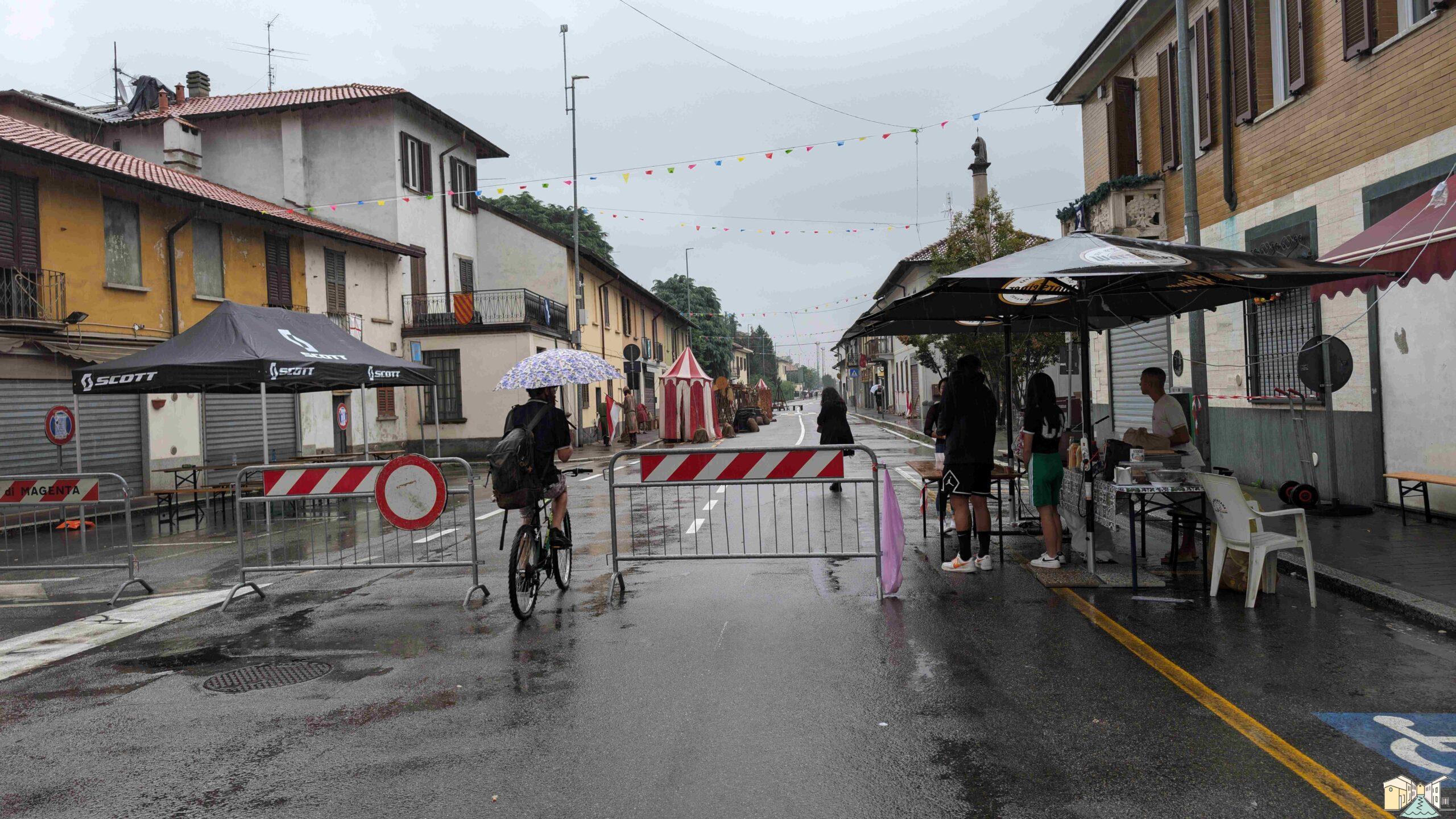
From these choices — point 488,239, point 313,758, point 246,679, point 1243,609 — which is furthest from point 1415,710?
point 488,239

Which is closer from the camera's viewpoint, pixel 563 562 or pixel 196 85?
pixel 563 562

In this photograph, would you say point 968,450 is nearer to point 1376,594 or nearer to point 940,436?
point 940,436

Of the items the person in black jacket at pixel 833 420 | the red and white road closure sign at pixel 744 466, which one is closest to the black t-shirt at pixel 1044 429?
the red and white road closure sign at pixel 744 466

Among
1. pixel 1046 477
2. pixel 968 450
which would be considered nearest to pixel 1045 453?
pixel 1046 477

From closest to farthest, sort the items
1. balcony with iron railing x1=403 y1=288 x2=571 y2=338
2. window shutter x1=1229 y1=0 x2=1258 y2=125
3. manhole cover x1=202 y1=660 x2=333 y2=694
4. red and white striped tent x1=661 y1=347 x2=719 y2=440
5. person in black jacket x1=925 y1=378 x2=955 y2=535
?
1. manhole cover x1=202 y1=660 x2=333 y2=694
2. person in black jacket x1=925 y1=378 x2=955 y2=535
3. window shutter x1=1229 y1=0 x2=1258 y2=125
4. balcony with iron railing x1=403 y1=288 x2=571 y2=338
5. red and white striped tent x1=661 y1=347 x2=719 y2=440

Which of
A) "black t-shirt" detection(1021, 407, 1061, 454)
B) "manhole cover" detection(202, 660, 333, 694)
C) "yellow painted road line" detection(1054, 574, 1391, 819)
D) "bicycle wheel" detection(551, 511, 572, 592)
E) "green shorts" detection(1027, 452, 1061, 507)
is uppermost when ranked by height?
"black t-shirt" detection(1021, 407, 1061, 454)

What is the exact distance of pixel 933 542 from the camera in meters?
9.98

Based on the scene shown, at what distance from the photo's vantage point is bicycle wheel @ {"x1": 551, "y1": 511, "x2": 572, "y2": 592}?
787 cm

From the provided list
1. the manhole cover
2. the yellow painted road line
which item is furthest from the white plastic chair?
the manhole cover

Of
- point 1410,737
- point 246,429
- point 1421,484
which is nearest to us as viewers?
point 1410,737

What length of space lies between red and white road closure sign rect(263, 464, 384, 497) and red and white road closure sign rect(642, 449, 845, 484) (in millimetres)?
2342

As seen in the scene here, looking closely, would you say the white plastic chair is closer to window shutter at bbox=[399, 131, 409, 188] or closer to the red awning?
the red awning

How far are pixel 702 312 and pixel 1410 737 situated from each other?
7141 cm

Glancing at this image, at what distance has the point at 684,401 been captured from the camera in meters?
31.4
